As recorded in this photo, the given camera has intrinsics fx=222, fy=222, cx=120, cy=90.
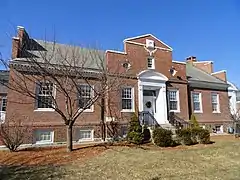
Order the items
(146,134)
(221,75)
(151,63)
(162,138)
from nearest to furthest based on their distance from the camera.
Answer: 1. (162,138)
2. (146,134)
3. (151,63)
4. (221,75)

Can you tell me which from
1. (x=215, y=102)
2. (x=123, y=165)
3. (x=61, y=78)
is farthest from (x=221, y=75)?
(x=123, y=165)

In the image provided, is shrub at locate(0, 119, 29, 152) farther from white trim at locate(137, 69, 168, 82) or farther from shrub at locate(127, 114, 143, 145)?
white trim at locate(137, 69, 168, 82)

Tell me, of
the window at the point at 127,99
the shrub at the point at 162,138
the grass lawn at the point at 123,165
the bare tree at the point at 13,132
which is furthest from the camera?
the window at the point at 127,99

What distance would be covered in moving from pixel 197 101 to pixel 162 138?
998 cm

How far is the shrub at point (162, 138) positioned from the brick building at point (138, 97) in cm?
367

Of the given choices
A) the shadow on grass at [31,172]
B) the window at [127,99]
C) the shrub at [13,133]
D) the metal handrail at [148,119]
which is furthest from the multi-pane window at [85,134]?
the shadow on grass at [31,172]

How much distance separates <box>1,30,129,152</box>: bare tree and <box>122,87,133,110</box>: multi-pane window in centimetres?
157

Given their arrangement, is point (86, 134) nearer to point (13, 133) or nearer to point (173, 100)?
point (13, 133)

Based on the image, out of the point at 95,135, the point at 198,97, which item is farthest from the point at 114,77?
the point at 198,97

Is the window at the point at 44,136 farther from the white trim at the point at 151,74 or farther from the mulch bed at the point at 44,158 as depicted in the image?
the white trim at the point at 151,74

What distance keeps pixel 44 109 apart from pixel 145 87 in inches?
329

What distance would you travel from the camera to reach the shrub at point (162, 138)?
13.6 m

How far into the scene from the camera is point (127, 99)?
17.7m

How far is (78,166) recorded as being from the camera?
8766mm
